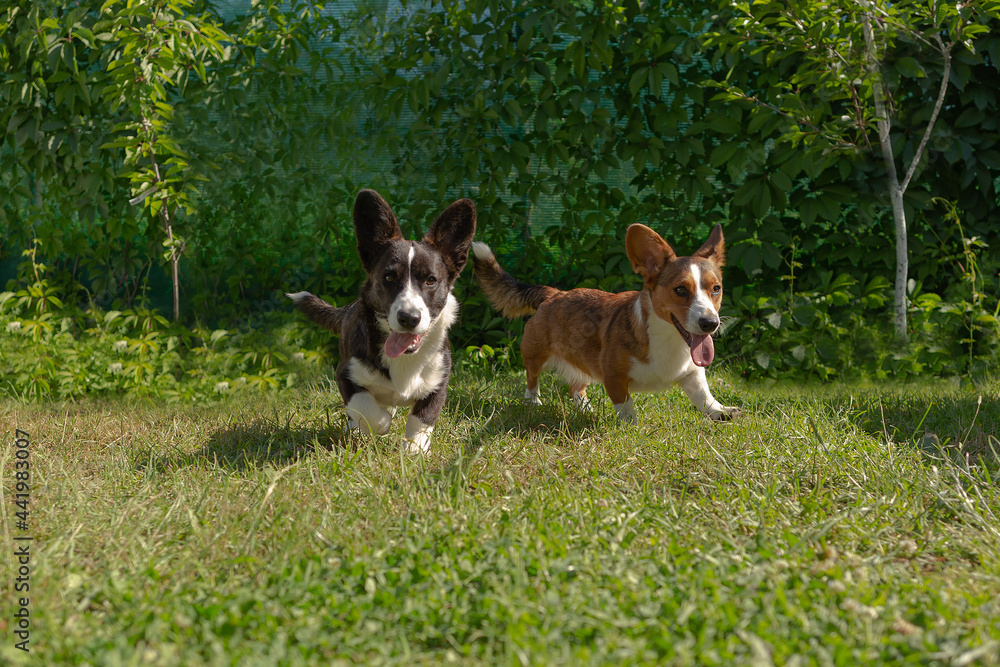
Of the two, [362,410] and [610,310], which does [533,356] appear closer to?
[610,310]

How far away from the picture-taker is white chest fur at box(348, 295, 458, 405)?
10.2ft

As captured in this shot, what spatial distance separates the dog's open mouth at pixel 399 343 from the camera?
9.61ft

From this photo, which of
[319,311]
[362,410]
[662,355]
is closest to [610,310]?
[662,355]

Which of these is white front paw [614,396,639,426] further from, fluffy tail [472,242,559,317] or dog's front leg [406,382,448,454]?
fluffy tail [472,242,559,317]

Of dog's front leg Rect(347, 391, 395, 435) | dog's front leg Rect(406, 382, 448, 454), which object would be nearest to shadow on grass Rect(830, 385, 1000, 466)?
dog's front leg Rect(406, 382, 448, 454)

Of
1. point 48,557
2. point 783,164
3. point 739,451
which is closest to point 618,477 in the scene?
point 739,451

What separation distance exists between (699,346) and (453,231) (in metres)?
1.15

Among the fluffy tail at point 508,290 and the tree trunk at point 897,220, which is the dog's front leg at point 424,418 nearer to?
Result: the fluffy tail at point 508,290

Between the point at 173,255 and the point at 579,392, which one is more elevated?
the point at 173,255

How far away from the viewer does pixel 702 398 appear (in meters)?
3.46

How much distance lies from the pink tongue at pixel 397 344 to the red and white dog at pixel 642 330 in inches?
38.9

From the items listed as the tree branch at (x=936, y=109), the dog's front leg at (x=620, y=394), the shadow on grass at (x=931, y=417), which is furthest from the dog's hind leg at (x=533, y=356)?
the tree branch at (x=936, y=109)

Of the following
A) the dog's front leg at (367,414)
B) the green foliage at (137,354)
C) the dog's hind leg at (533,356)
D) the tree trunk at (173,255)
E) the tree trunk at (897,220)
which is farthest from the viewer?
the tree trunk at (173,255)

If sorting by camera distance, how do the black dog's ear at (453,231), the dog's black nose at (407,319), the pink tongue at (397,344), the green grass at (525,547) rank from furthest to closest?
the black dog's ear at (453,231) < the pink tongue at (397,344) < the dog's black nose at (407,319) < the green grass at (525,547)
